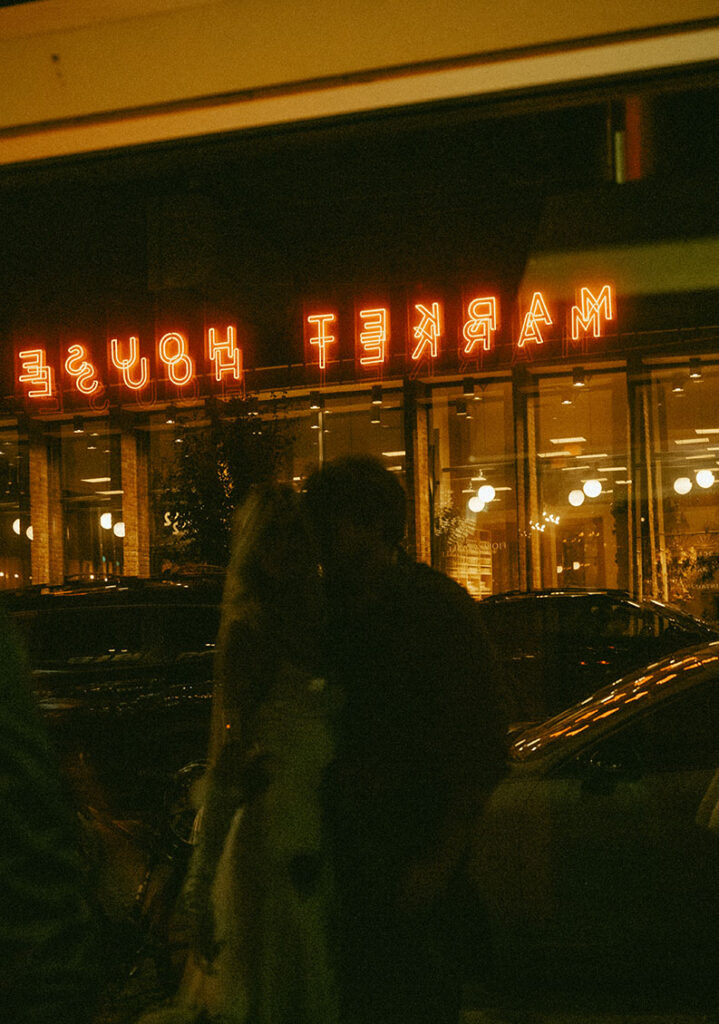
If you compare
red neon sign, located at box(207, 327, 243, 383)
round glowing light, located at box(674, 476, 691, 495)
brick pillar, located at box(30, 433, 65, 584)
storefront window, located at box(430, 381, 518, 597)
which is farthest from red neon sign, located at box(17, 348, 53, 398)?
round glowing light, located at box(674, 476, 691, 495)

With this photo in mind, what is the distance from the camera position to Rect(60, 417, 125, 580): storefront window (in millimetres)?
17891

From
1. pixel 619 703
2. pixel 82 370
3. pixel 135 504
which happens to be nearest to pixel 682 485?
pixel 135 504

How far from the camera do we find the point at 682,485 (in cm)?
1530

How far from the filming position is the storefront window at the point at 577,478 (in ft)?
50.7

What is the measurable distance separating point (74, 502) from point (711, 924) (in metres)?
16.1

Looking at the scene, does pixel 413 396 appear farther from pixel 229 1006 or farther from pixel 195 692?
pixel 229 1006

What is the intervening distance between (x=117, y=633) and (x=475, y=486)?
987 centimetres

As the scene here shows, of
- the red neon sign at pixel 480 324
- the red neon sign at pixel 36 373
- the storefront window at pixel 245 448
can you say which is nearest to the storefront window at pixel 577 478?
the red neon sign at pixel 480 324

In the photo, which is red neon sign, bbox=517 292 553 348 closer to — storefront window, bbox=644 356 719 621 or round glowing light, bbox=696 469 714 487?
storefront window, bbox=644 356 719 621

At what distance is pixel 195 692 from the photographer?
7008mm

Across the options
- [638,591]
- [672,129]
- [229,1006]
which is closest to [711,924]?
[229,1006]

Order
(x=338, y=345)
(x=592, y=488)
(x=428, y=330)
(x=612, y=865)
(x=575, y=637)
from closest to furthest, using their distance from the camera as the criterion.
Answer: (x=612, y=865) < (x=575, y=637) < (x=428, y=330) < (x=338, y=345) < (x=592, y=488)

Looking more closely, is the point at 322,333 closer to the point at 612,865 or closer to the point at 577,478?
the point at 577,478

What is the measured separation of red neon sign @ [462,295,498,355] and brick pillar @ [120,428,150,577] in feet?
22.9
